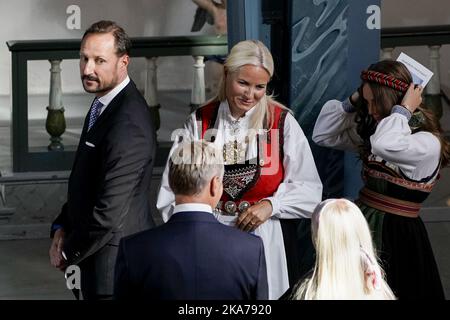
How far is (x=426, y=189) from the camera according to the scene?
551 centimetres

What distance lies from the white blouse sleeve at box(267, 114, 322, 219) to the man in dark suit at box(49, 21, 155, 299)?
52 centimetres

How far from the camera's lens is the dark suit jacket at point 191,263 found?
4188 millimetres

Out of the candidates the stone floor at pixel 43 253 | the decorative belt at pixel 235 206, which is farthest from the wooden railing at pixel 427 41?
the decorative belt at pixel 235 206

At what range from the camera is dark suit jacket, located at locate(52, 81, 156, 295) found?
5043mm

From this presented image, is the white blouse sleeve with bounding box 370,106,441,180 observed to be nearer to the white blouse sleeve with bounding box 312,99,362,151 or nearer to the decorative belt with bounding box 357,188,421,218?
the decorative belt with bounding box 357,188,421,218

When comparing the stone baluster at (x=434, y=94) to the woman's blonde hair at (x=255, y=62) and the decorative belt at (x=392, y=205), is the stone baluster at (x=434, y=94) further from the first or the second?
the woman's blonde hair at (x=255, y=62)

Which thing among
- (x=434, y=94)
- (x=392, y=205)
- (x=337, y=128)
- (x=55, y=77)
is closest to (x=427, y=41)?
(x=434, y=94)

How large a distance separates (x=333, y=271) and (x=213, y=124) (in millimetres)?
1490

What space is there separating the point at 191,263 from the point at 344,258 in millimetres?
459

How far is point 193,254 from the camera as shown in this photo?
4188mm

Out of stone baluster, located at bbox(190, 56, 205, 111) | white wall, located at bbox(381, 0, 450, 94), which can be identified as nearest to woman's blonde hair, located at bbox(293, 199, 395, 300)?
stone baluster, located at bbox(190, 56, 205, 111)

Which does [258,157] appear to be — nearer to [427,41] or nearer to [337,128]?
[337,128]

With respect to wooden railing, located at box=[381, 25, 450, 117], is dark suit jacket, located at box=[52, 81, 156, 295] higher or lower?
lower

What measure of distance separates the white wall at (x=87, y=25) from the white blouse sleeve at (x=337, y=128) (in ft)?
20.4
